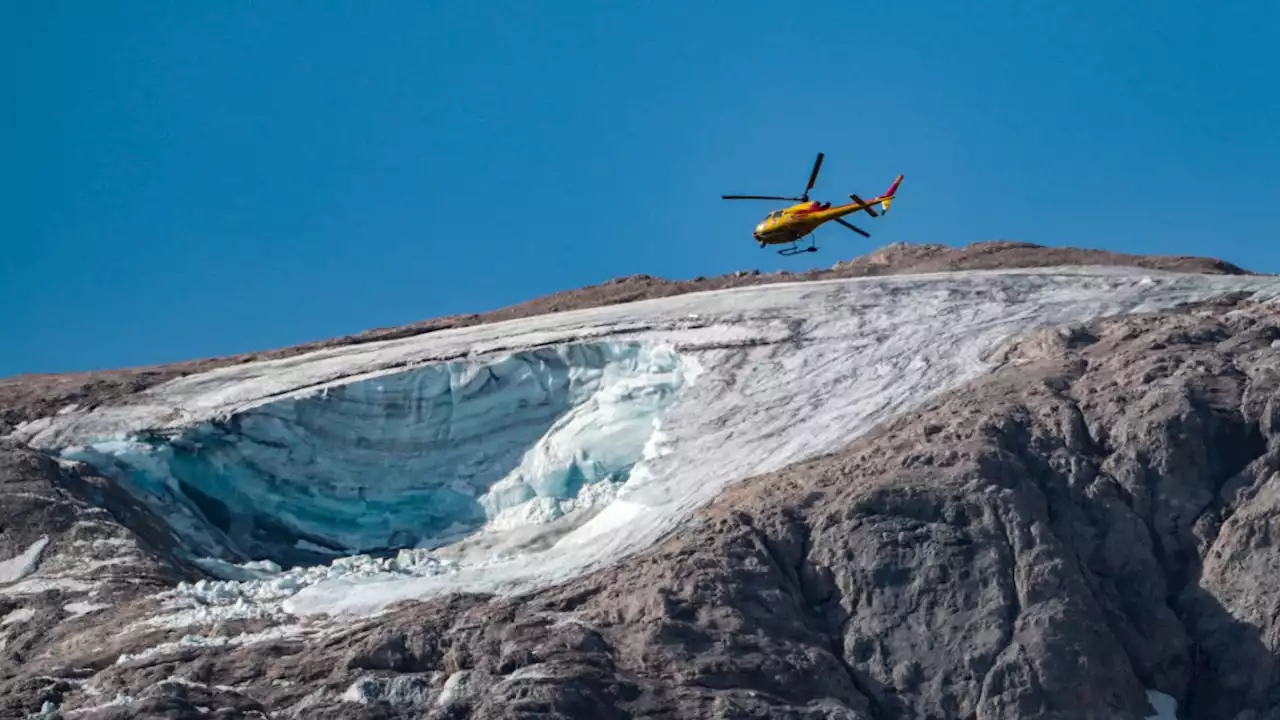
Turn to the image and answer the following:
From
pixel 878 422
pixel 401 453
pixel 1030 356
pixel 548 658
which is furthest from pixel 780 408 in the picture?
pixel 548 658

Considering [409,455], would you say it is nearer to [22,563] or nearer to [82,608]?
[22,563]

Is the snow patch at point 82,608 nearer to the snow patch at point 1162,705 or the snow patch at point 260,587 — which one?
the snow patch at point 260,587

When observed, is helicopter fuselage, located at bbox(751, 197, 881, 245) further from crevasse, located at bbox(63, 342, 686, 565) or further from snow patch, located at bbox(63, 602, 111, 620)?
snow patch, located at bbox(63, 602, 111, 620)

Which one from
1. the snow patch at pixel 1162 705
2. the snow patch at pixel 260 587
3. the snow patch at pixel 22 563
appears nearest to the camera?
the snow patch at pixel 1162 705

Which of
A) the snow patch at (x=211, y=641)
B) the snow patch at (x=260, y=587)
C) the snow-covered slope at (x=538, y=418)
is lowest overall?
the snow patch at (x=211, y=641)

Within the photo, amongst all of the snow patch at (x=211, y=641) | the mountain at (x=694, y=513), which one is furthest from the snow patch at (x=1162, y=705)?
the snow patch at (x=211, y=641)

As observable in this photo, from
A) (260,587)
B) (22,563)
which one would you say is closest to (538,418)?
(260,587)
